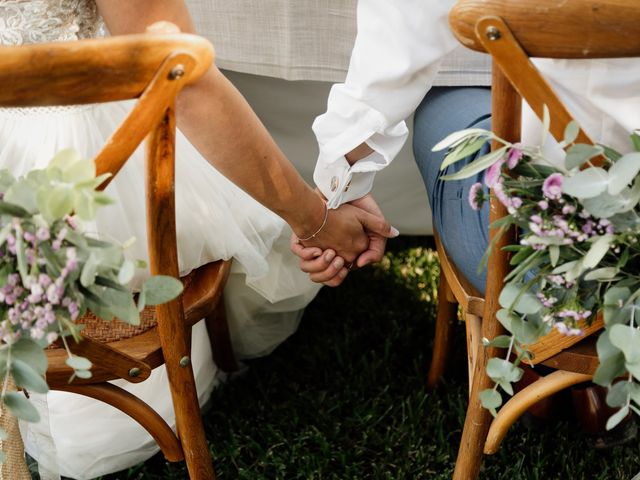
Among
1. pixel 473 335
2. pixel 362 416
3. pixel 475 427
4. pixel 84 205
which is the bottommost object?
pixel 362 416

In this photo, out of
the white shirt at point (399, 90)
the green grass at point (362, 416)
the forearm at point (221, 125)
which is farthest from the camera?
the green grass at point (362, 416)

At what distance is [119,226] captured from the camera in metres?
1.26

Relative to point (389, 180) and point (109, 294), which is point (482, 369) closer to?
point (109, 294)

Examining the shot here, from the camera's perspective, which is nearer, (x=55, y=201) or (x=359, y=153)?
(x=55, y=201)

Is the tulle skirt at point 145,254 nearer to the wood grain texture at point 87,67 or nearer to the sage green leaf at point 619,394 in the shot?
the wood grain texture at point 87,67

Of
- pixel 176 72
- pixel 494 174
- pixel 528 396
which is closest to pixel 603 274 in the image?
pixel 494 174

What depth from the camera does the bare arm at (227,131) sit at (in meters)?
1.08

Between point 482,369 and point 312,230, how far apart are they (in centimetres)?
43

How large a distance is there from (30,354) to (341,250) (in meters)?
0.78

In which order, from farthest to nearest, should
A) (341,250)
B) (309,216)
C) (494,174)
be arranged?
(341,250) < (309,216) < (494,174)

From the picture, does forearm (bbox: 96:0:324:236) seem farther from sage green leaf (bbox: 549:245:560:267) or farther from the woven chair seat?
sage green leaf (bbox: 549:245:560:267)

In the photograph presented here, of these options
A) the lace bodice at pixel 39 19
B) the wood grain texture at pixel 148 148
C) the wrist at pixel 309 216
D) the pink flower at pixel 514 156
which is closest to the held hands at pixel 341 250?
the wrist at pixel 309 216

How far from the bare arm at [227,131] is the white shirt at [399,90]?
0.09 metres

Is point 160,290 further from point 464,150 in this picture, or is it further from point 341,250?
point 341,250
